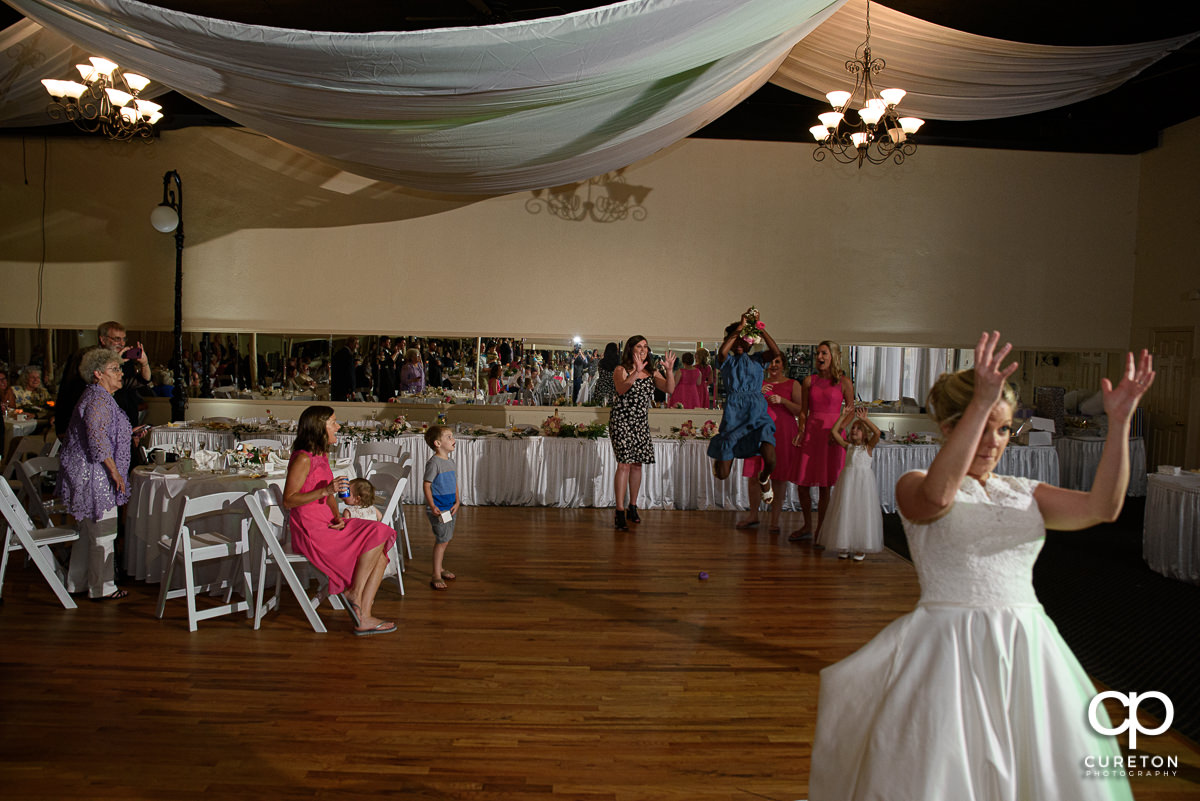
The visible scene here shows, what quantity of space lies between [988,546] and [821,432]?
5.12 metres

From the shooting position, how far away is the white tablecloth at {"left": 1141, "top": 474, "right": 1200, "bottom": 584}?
605 centimetres

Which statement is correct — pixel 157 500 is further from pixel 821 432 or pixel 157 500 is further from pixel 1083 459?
pixel 1083 459

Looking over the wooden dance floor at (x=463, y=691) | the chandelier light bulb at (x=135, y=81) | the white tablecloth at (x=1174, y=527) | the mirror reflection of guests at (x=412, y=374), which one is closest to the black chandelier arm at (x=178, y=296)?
the mirror reflection of guests at (x=412, y=374)

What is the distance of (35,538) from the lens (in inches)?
196

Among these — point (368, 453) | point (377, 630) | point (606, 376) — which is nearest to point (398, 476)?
point (368, 453)

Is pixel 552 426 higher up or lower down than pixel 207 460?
higher up

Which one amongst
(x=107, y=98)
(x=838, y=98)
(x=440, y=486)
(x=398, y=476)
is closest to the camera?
(x=440, y=486)

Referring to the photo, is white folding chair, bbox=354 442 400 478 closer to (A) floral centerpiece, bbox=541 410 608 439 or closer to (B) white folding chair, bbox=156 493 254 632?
(B) white folding chair, bbox=156 493 254 632

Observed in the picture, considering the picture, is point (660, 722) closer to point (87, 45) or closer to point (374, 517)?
point (374, 517)

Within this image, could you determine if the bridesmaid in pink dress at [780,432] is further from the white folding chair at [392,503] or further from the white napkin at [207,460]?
the white napkin at [207,460]

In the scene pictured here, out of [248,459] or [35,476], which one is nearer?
[248,459]

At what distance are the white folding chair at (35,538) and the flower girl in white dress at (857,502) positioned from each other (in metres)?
5.29

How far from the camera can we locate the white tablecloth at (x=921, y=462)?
8578mm

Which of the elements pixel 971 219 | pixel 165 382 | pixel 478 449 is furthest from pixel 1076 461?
pixel 165 382
